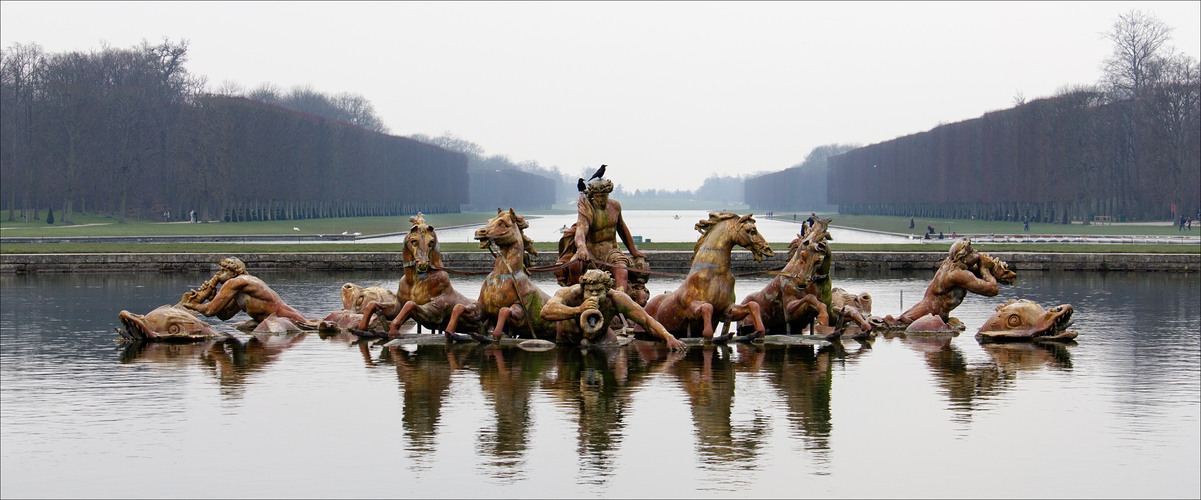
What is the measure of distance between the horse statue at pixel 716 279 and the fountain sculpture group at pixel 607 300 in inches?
0.5

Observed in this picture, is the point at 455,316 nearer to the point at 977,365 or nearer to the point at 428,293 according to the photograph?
the point at 428,293

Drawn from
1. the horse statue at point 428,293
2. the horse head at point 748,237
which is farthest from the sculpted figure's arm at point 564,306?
the horse head at point 748,237

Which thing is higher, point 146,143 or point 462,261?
point 146,143

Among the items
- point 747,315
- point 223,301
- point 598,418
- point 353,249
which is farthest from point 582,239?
point 353,249

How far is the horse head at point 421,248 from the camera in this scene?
12.3m

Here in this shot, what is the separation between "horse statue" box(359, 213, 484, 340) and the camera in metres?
12.3

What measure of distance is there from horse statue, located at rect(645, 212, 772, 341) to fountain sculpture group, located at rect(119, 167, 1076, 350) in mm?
13

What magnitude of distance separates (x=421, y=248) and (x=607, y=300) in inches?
87.6

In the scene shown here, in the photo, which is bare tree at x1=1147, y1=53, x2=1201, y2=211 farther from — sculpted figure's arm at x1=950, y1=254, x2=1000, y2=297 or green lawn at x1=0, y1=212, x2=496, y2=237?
sculpted figure's arm at x1=950, y1=254, x2=1000, y2=297

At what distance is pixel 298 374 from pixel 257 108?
2386 inches

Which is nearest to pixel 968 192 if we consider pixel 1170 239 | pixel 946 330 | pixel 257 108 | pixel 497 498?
pixel 1170 239

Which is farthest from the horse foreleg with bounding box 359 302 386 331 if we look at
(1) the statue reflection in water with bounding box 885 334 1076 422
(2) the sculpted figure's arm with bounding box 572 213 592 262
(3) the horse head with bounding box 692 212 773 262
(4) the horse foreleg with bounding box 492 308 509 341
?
(1) the statue reflection in water with bounding box 885 334 1076 422

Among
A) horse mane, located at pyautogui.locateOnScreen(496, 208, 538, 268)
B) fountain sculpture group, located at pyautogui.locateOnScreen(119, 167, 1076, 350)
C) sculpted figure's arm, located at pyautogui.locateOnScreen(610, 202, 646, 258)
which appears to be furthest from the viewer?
sculpted figure's arm, located at pyautogui.locateOnScreen(610, 202, 646, 258)

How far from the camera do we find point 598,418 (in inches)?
321
